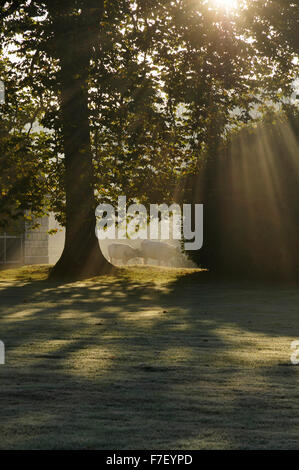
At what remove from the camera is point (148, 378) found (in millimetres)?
6973

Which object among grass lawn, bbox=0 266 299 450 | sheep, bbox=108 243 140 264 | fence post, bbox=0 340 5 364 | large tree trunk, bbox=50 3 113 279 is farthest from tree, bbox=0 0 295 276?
sheep, bbox=108 243 140 264

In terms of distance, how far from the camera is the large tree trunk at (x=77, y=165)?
64.5 ft

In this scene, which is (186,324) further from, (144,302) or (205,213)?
(205,213)

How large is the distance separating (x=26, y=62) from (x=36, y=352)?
59.8ft

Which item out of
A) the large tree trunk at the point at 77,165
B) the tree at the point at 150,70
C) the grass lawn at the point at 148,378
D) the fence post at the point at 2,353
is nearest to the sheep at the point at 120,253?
the large tree trunk at the point at 77,165

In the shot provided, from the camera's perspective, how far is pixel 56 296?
19.2 metres

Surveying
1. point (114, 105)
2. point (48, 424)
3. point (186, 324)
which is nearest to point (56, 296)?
point (114, 105)

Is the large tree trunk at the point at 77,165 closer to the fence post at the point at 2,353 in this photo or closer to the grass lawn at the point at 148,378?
the grass lawn at the point at 148,378

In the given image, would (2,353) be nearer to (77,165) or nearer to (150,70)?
(150,70)

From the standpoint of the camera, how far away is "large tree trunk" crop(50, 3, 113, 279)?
1967cm

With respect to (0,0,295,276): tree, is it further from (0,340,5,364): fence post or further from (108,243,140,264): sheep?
(108,243,140,264): sheep

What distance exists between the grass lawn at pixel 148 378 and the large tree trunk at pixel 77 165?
776 cm

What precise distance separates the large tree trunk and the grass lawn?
7.76 m

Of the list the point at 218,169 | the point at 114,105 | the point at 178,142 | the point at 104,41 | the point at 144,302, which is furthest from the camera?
the point at 218,169
